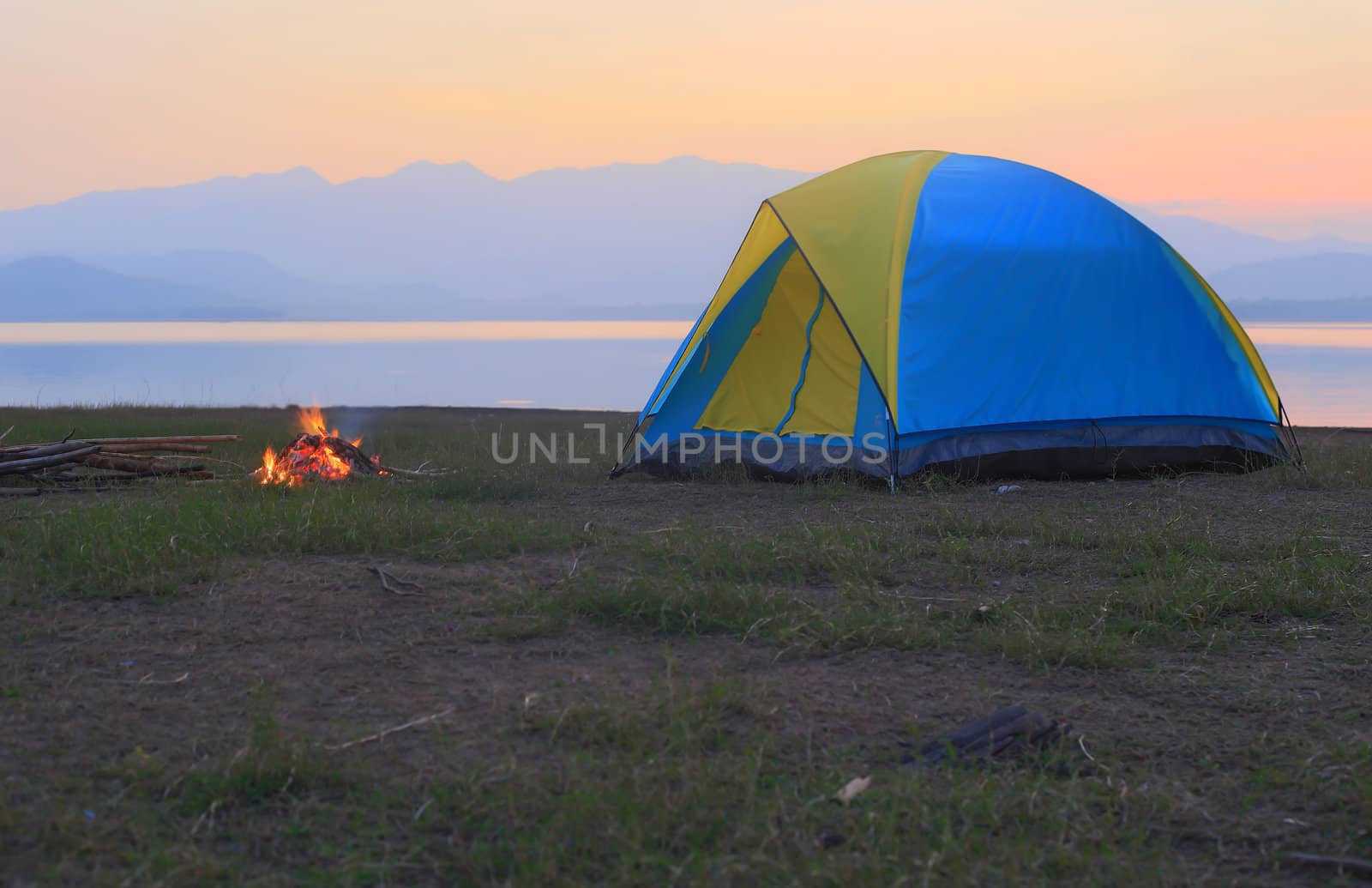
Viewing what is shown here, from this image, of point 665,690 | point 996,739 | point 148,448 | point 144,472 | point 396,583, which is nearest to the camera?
point 996,739

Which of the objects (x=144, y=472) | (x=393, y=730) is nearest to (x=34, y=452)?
(x=144, y=472)

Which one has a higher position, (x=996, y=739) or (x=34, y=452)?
(x=34, y=452)

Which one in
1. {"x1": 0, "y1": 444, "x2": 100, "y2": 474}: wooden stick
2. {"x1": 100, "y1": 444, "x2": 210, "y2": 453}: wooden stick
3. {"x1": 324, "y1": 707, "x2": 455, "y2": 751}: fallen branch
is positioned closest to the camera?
{"x1": 324, "y1": 707, "x2": 455, "y2": 751}: fallen branch

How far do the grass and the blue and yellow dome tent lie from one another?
139 centimetres

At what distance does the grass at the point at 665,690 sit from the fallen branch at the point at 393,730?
0.03 meters

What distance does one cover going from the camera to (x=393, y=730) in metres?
3.40

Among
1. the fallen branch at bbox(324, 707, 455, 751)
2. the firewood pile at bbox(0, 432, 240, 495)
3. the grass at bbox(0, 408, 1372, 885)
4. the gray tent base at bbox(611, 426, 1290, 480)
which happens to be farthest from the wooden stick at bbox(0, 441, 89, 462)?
the fallen branch at bbox(324, 707, 455, 751)

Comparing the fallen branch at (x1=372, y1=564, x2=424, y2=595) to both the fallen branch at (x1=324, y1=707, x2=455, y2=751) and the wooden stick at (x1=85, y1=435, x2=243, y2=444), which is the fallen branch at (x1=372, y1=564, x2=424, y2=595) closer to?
the fallen branch at (x1=324, y1=707, x2=455, y2=751)

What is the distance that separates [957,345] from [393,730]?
20.0ft

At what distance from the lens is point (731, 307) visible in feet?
32.0

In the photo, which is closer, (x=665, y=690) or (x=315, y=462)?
(x=665, y=690)

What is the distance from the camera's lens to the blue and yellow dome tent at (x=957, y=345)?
8.47 meters

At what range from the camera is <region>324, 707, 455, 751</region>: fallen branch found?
10.7 ft

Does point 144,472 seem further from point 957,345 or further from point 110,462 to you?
point 957,345
